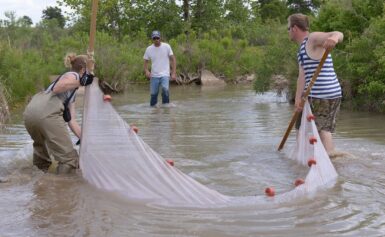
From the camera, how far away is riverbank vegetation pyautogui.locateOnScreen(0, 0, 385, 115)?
11320mm

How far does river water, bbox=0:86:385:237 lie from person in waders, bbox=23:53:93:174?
25 cm

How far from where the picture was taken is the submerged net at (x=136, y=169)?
4918mm

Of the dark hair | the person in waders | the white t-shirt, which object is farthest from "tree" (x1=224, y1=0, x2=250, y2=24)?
the person in waders

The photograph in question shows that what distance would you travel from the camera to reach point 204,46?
76.9ft

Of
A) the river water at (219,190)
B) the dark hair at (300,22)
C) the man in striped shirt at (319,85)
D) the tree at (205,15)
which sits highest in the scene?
the tree at (205,15)

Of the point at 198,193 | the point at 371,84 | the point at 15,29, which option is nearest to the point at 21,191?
the point at 198,193

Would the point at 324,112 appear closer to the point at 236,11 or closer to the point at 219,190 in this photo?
the point at 219,190

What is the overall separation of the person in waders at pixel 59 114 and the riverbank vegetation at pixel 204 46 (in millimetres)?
4795

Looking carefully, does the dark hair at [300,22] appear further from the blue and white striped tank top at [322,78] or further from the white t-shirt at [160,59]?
the white t-shirt at [160,59]

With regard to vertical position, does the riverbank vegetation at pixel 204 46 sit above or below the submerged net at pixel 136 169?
above

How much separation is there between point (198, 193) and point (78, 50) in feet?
50.7

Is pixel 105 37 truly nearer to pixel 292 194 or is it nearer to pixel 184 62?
pixel 184 62

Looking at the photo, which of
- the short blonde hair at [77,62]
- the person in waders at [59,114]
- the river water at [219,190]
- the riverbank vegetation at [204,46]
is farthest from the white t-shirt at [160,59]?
the short blonde hair at [77,62]

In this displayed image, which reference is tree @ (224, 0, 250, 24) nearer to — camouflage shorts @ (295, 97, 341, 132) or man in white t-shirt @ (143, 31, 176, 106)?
man in white t-shirt @ (143, 31, 176, 106)
